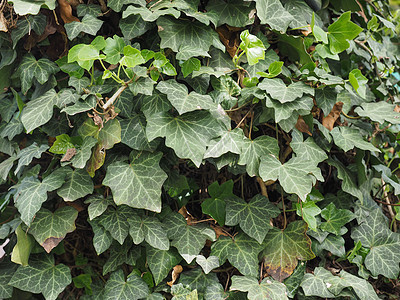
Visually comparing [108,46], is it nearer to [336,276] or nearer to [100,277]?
[100,277]

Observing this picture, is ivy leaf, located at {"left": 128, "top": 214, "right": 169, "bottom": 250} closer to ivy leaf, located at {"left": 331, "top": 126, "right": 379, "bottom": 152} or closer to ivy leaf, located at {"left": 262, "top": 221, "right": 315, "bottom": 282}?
ivy leaf, located at {"left": 262, "top": 221, "right": 315, "bottom": 282}

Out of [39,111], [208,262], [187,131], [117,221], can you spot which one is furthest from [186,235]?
[39,111]

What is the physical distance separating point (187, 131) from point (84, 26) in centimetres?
45

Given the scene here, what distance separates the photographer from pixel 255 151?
121cm

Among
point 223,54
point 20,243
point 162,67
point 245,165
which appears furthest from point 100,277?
point 223,54

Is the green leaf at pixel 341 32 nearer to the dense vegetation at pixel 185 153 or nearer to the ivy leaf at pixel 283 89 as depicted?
the dense vegetation at pixel 185 153

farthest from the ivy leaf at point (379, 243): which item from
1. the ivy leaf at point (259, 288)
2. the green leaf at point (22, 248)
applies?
A: the green leaf at point (22, 248)

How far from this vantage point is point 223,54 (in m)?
1.31

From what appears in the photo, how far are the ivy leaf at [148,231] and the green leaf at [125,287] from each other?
140 mm

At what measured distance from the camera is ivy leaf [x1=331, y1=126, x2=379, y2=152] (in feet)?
4.25

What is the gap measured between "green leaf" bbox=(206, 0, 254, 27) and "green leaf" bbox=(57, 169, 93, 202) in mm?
626

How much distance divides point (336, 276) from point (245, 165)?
0.45 meters

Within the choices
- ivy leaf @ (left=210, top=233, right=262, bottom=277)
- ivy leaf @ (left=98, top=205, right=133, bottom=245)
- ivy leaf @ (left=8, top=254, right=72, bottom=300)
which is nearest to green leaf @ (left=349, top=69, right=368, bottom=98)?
ivy leaf @ (left=210, top=233, right=262, bottom=277)

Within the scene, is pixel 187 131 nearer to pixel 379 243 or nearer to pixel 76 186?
pixel 76 186
